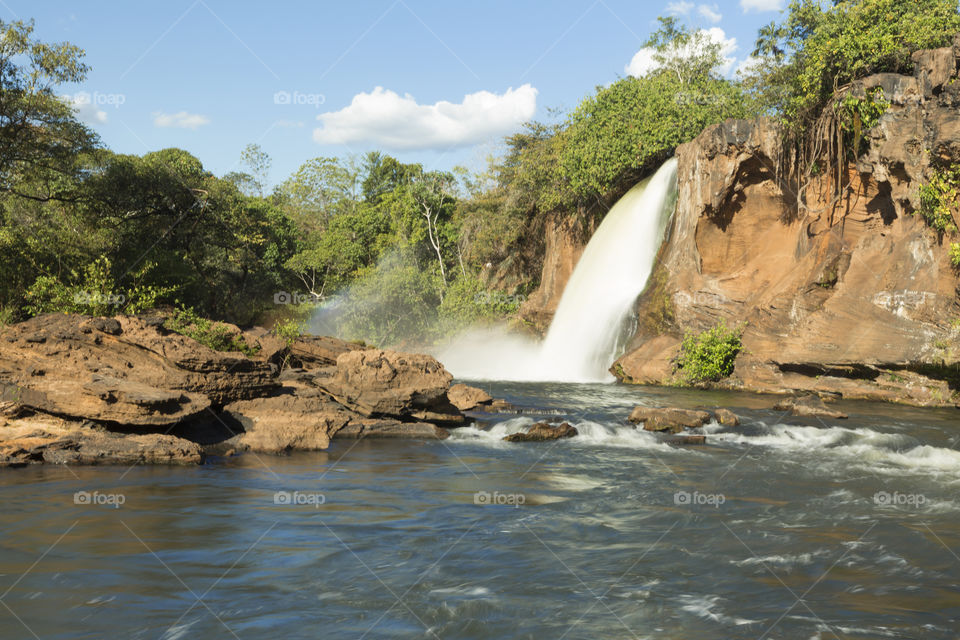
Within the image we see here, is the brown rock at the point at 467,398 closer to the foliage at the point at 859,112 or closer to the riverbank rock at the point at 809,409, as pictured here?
the riverbank rock at the point at 809,409

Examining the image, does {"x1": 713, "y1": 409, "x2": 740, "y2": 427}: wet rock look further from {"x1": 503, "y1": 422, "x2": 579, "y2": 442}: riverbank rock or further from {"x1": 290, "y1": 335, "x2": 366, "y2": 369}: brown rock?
{"x1": 290, "y1": 335, "x2": 366, "y2": 369}: brown rock

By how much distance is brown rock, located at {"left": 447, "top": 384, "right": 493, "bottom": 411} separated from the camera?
17.7 metres

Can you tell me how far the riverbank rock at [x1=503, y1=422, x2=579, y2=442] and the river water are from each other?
146 cm

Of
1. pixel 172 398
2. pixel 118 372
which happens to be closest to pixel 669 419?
pixel 172 398

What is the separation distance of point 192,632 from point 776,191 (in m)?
24.3

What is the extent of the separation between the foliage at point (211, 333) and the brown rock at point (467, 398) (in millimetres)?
4993

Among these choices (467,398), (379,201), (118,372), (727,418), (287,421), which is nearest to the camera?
(118,372)

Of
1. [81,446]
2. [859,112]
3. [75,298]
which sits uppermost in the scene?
[859,112]

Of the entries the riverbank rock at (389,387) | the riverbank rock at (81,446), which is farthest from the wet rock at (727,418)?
the riverbank rock at (81,446)

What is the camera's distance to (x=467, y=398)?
17.9 m

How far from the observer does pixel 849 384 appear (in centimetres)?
1934

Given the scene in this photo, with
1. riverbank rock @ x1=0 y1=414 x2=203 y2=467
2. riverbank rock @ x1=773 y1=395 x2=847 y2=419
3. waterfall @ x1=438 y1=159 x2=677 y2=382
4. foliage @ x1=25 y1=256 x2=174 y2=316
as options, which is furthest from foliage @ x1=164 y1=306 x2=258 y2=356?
waterfall @ x1=438 y1=159 x2=677 y2=382

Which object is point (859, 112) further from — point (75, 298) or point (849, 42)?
point (75, 298)

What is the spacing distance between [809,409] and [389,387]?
31.3 ft
